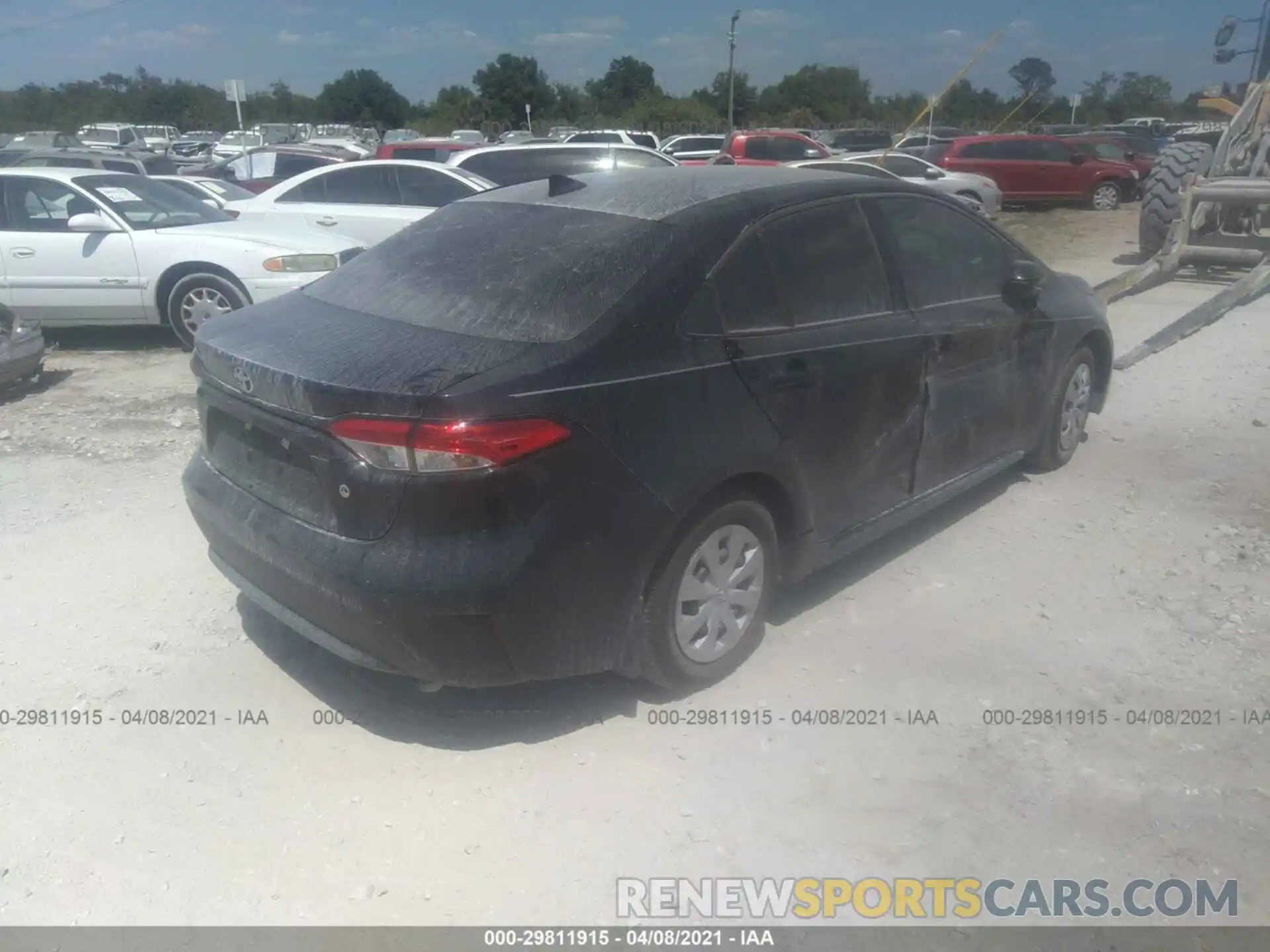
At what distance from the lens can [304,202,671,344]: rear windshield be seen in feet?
10.4

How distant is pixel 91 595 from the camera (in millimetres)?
4285

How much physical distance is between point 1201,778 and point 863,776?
107 centimetres

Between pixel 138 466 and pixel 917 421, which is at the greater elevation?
pixel 917 421

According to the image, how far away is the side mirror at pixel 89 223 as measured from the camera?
27.1ft

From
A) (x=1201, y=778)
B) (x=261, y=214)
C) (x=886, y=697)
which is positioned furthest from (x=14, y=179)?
(x=1201, y=778)

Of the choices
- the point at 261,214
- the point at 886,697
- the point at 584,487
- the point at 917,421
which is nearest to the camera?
→ the point at 584,487

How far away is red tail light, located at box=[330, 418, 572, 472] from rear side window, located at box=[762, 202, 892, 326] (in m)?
1.27

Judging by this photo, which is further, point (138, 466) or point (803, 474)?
point (138, 466)

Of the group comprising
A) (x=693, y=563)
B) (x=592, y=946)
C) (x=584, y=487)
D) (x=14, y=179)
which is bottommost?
(x=592, y=946)

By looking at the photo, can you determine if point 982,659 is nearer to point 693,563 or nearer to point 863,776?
point 863,776

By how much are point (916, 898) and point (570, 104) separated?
7053cm

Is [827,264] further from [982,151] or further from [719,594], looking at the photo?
[982,151]

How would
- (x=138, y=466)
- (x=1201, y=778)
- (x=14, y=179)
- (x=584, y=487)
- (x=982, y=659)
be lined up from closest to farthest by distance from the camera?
(x=584, y=487), (x=1201, y=778), (x=982, y=659), (x=138, y=466), (x=14, y=179)

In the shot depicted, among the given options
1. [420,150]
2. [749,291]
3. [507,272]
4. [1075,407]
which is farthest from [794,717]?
[420,150]
